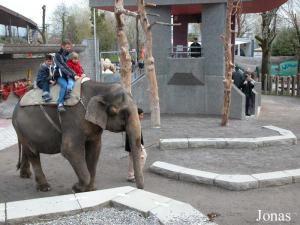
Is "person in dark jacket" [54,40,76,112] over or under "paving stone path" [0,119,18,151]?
over

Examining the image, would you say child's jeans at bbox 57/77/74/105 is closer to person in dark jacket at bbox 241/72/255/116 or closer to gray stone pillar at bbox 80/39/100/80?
person in dark jacket at bbox 241/72/255/116

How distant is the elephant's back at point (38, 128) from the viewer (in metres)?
7.69

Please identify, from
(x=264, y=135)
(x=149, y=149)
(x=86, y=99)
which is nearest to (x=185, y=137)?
(x=149, y=149)

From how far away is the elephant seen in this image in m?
7.15

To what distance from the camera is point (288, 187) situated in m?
8.17

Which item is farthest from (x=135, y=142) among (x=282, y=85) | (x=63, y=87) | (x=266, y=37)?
(x=266, y=37)

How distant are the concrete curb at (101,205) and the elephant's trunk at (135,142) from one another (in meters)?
0.40

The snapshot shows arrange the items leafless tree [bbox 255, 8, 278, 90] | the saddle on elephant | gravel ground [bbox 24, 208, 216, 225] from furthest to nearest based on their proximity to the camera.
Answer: leafless tree [bbox 255, 8, 278, 90] < the saddle on elephant < gravel ground [bbox 24, 208, 216, 225]

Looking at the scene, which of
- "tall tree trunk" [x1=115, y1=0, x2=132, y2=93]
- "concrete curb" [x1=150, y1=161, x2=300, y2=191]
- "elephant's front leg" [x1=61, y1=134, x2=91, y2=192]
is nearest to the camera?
"elephant's front leg" [x1=61, y1=134, x2=91, y2=192]

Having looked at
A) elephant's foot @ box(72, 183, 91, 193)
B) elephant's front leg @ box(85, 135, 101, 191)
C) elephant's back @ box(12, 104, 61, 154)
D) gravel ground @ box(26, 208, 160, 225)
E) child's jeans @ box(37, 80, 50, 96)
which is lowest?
elephant's foot @ box(72, 183, 91, 193)

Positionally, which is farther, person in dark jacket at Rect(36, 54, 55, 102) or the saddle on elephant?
person in dark jacket at Rect(36, 54, 55, 102)

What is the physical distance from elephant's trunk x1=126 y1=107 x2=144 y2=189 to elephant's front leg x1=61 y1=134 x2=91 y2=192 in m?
0.83

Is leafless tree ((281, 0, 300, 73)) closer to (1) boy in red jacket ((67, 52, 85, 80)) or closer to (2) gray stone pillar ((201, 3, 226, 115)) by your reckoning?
(2) gray stone pillar ((201, 3, 226, 115))

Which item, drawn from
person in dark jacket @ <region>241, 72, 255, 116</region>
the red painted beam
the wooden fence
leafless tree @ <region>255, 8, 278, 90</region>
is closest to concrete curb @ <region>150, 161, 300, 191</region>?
person in dark jacket @ <region>241, 72, 255, 116</region>
